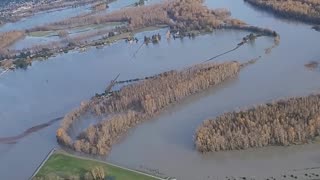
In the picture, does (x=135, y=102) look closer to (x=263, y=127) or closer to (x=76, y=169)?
(x=76, y=169)

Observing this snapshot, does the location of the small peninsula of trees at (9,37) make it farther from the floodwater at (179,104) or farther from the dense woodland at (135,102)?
the dense woodland at (135,102)

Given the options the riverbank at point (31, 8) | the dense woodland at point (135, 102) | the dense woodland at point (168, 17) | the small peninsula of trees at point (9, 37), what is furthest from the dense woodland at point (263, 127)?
the riverbank at point (31, 8)

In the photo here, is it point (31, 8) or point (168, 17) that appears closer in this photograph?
point (168, 17)

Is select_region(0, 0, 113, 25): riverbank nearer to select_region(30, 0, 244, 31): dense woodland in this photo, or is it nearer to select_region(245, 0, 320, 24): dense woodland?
select_region(30, 0, 244, 31): dense woodland

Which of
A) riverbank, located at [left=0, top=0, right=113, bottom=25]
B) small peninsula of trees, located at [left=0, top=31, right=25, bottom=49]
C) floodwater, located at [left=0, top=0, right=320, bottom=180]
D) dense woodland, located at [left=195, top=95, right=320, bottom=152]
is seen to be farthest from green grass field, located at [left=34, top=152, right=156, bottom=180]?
riverbank, located at [left=0, top=0, right=113, bottom=25]

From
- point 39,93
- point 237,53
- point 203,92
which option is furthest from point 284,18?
point 39,93

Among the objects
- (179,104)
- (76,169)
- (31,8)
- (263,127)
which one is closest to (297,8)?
(179,104)

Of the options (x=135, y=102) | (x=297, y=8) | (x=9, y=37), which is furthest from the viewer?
(x=9, y=37)
